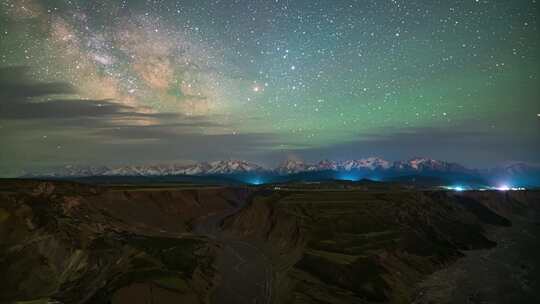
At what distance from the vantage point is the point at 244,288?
261ft

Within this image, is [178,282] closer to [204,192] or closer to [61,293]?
[61,293]

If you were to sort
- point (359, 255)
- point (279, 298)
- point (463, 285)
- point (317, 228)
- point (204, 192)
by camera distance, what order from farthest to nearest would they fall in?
point (204, 192), point (317, 228), point (359, 255), point (463, 285), point (279, 298)

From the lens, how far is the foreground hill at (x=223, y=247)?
244 ft

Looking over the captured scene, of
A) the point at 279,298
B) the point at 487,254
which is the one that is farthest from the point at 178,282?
the point at 487,254

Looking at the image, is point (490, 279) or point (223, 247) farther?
point (223, 247)

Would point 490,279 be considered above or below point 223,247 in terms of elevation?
above

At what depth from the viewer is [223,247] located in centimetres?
11750

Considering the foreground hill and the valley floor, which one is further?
the valley floor

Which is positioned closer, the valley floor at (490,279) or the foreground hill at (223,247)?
the foreground hill at (223,247)

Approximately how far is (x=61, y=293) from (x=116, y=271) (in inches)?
401

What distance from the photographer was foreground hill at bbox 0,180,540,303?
244ft

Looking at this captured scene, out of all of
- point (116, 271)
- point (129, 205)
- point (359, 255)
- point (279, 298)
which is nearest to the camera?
point (279, 298)

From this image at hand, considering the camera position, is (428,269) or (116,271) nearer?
(116,271)

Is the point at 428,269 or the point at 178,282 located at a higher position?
the point at 178,282
